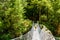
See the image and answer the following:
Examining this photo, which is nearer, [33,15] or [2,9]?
[2,9]

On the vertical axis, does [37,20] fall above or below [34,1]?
below

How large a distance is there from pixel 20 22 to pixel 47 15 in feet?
8.03

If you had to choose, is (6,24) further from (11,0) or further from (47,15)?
(47,15)

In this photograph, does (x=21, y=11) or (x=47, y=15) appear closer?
(x=21, y=11)

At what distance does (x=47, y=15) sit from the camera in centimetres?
1088

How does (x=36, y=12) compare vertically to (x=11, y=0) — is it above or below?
below

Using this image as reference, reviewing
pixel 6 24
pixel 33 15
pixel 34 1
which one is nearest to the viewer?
pixel 6 24

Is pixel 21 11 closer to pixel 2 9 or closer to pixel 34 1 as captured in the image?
pixel 2 9

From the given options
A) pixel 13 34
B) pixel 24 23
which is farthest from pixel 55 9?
pixel 13 34

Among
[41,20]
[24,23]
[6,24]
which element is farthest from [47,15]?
[6,24]

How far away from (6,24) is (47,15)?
2926 millimetres

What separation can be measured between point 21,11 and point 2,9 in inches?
34.0

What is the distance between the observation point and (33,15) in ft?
36.6

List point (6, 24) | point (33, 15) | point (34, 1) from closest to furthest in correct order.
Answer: point (6, 24) → point (34, 1) → point (33, 15)
